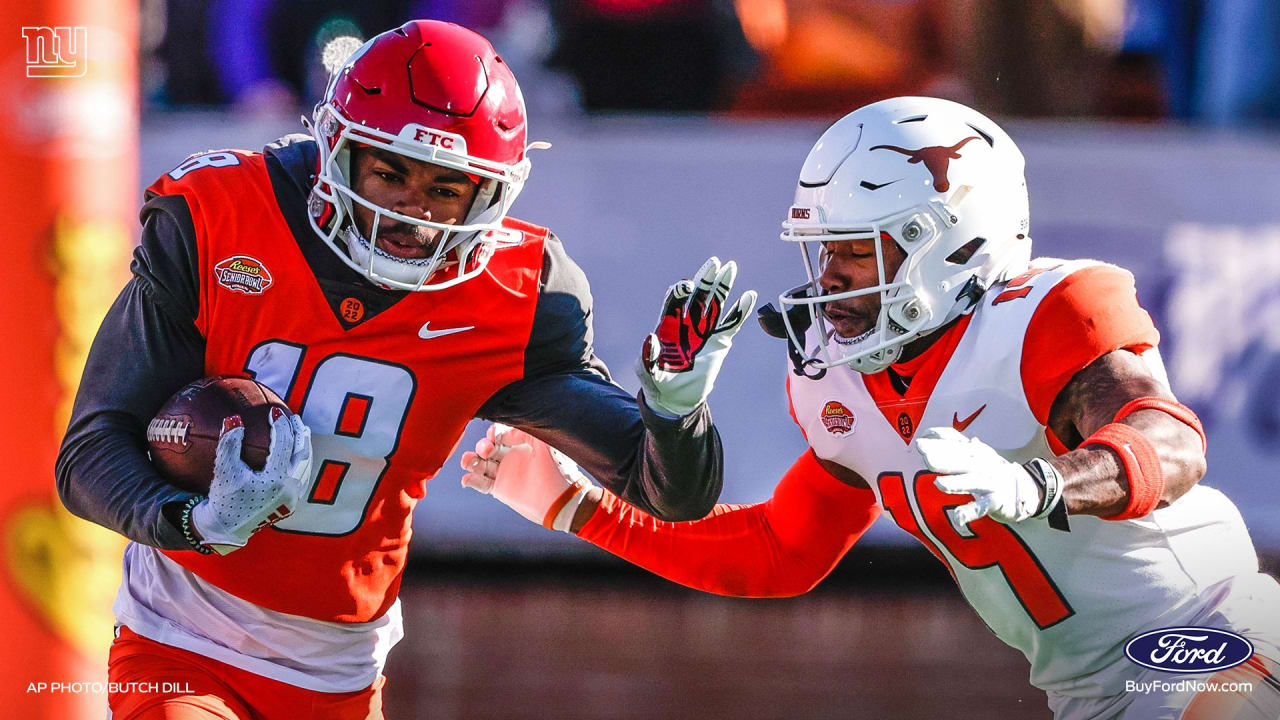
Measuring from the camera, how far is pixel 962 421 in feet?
11.3

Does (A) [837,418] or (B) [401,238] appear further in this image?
(A) [837,418]

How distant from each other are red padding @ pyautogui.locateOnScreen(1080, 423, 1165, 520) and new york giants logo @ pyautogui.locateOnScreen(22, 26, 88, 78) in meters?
3.40

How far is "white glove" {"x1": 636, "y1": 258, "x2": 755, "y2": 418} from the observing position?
128 inches

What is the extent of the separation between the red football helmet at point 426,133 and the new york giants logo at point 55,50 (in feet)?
5.32

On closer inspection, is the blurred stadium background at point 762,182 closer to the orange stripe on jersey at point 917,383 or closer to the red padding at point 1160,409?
the orange stripe on jersey at point 917,383

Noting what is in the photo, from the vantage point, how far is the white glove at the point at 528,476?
4.05 metres

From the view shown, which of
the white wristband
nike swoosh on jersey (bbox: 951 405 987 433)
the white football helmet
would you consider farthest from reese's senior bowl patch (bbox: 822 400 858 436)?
the white wristband

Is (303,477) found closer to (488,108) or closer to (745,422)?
(488,108)

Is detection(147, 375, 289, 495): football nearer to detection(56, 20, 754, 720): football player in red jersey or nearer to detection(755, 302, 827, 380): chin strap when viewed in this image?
detection(56, 20, 754, 720): football player in red jersey

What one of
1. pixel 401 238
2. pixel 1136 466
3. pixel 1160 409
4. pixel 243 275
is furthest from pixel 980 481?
pixel 243 275

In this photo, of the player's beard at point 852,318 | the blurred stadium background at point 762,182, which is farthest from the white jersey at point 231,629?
the blurred stadium background at point 762,182

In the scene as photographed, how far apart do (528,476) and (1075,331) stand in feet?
4.92

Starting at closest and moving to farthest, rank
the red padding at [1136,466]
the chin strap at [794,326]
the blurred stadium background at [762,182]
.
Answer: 1. the red padding at [1136,466]
2. the chin strap at [794,326]
3. the blurred stadium background at [762,182]

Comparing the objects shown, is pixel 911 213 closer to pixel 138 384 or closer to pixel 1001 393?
pixel 1001 393
